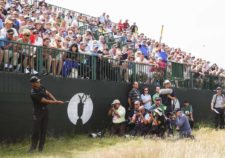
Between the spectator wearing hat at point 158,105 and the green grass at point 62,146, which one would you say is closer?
the green grass at point 62,146

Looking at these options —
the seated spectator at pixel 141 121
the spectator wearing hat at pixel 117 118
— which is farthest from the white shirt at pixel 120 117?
the seated spectator at pixel 141 121

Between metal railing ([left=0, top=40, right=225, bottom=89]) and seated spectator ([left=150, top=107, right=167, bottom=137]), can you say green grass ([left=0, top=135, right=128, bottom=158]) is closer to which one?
seated spectator ([left=150, top=107, right=167, bottom=137])

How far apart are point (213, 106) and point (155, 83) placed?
3.12 meters

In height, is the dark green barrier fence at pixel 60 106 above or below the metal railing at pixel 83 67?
below

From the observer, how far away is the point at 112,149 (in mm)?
12234

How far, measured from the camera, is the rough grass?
34.7ft

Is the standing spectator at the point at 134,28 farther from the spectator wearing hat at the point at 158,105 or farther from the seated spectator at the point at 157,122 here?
the seated spectator at the point at 157,122

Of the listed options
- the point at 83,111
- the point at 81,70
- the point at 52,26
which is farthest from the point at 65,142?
the point at 52,26

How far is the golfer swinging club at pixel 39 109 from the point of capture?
11.5 m

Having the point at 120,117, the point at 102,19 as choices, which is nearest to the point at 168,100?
the point at 120,117

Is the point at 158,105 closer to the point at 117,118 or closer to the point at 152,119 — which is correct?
the point at 152,119

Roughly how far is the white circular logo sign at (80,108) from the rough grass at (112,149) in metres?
0.68

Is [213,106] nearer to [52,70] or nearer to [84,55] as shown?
[84,55]

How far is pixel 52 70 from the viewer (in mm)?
13906
